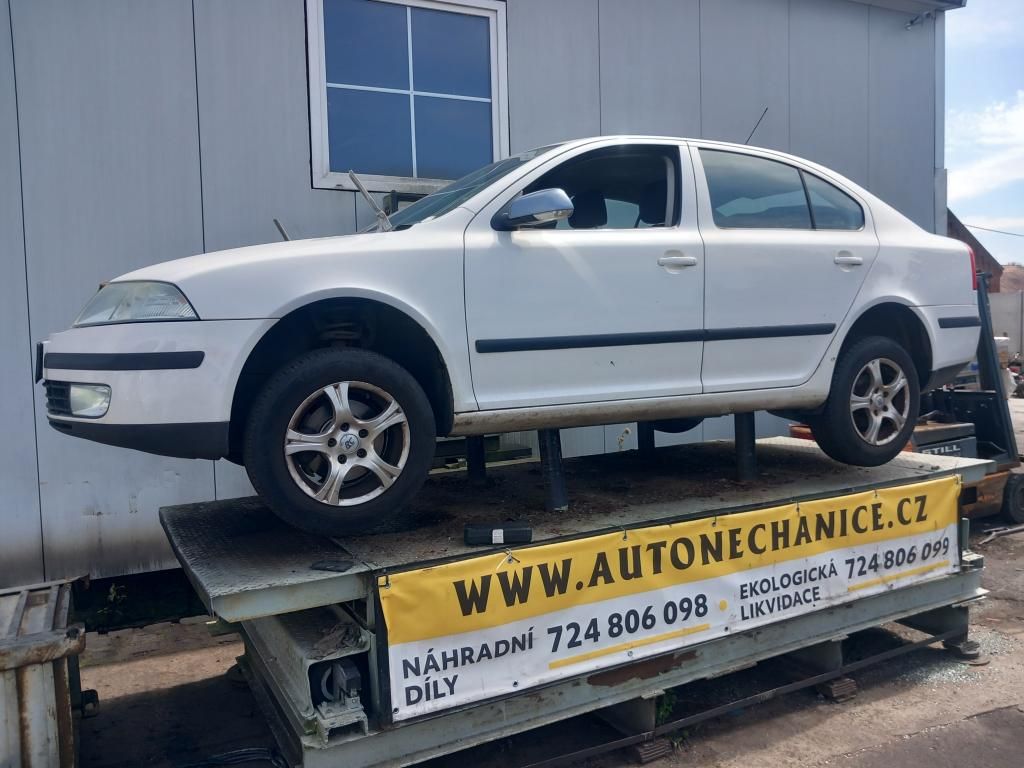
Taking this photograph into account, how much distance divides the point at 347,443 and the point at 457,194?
1.24 meters

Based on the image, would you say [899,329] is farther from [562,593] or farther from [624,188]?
[562,593]

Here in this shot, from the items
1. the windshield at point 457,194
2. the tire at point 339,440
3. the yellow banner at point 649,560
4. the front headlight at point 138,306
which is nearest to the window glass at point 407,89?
the windshield at point 457,194

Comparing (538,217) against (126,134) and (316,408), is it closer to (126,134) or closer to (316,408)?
(316,408)

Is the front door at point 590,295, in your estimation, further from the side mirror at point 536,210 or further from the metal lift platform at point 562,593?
the metal lift platform at point 562,593

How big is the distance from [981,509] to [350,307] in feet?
20.0

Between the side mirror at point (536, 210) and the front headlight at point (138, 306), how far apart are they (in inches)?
47.1

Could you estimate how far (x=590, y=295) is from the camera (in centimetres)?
328

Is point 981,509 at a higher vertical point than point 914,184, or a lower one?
lower

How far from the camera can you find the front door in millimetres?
3125

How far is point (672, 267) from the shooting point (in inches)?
137

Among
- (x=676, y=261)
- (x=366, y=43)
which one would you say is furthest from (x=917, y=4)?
(x=676, y=261)

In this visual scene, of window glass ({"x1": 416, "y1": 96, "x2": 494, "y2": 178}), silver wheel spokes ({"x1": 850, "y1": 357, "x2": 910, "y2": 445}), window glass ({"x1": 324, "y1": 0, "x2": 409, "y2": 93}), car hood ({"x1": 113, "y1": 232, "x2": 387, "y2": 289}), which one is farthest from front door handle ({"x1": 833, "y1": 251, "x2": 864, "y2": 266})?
window glass ({"x1": 324, "y1": 0, "x2": 409, "y2": 93})

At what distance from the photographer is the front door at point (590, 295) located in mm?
3125

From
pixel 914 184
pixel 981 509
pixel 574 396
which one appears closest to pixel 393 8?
pixel 574 396
